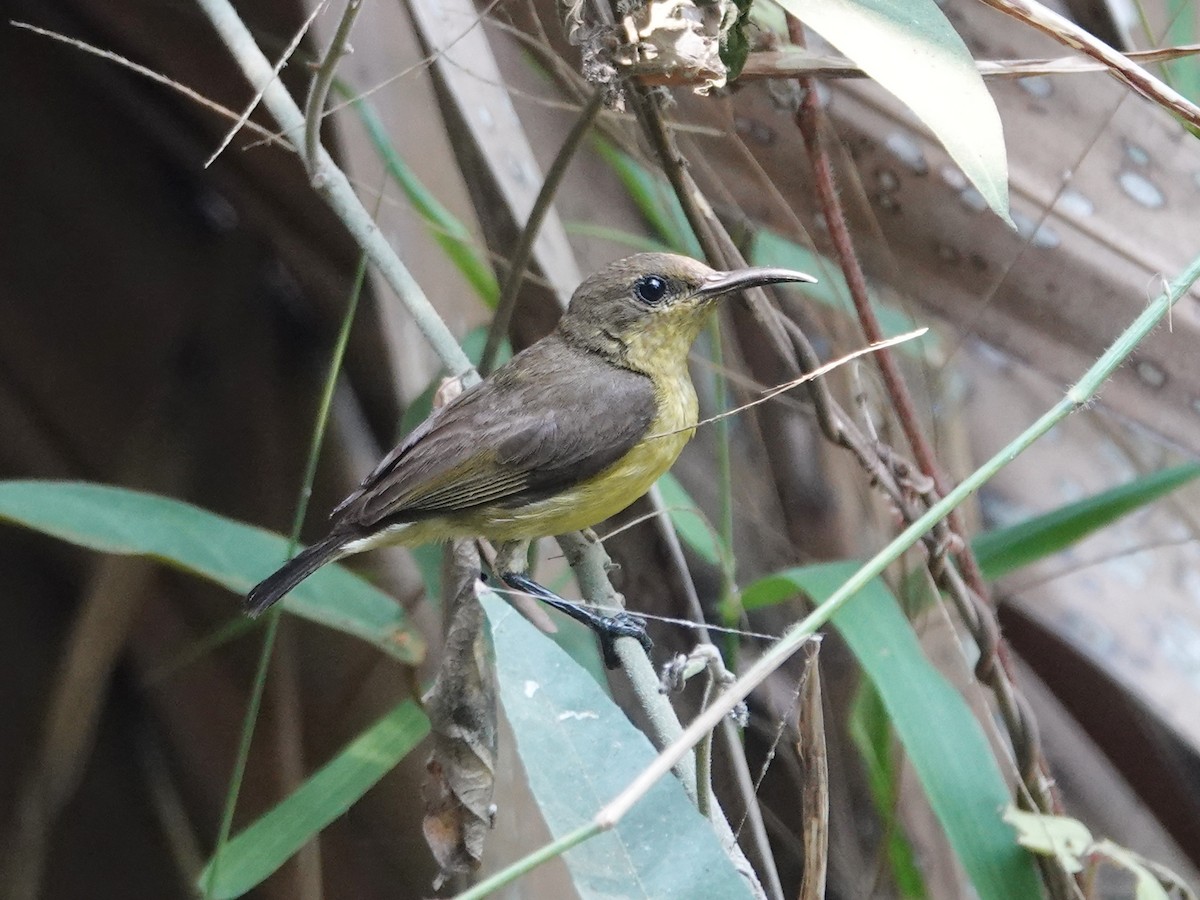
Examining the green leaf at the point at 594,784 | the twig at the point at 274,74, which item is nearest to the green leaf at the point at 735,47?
the twig at the point at 274,74

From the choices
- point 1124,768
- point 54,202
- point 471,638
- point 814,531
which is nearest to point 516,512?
point 471,638

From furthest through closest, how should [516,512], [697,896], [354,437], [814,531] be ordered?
[354,437], [814,531], [516,512], [697,896]

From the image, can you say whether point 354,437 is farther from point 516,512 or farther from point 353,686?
point 516,512

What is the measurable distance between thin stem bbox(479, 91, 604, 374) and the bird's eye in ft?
0.88

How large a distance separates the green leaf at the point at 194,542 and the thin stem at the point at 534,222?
0.48 m

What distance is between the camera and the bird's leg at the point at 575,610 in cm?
179

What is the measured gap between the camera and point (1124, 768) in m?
2.39

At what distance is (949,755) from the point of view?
166 centimetres

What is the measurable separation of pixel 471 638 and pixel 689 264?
2.67ft

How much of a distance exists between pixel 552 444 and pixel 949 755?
83cm

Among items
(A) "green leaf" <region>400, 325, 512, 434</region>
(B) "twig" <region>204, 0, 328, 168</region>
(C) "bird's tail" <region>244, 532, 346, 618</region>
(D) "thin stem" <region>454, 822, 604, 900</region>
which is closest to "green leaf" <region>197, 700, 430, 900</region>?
(C) "bird's tail" <region>244, 532, 346, 618</region>

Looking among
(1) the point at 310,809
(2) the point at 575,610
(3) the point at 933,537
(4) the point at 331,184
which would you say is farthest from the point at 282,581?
(3) the point at 933,537

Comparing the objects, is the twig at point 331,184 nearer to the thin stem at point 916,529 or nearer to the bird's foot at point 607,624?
the bird's foot at point 607,624

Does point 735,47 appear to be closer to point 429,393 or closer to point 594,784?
point 594,784
